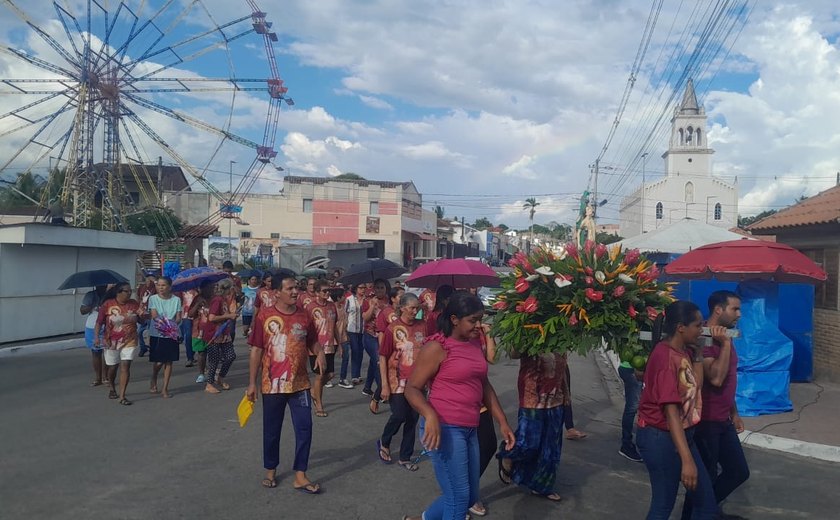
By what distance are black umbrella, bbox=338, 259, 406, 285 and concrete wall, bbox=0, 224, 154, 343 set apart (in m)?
6.92

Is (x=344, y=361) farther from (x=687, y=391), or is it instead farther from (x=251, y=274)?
(x=687, y=391)

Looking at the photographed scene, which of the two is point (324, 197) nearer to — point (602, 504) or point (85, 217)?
point (85, 217)

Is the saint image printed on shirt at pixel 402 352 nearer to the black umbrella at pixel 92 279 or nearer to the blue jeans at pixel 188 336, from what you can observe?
the black umbrella at pixel 92 279

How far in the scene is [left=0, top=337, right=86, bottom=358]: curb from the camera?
1198 centimetres

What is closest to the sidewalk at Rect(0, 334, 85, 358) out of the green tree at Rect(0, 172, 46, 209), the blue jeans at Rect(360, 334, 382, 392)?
the blue jeans at Rect(360, 334, 382, 392)

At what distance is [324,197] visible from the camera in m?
48.5

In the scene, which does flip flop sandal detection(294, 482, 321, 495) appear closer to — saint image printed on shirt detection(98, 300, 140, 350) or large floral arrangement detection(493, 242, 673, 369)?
large floral arrangement detection(493, 242, 673, 369)

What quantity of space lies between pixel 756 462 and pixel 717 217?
63.7 meters

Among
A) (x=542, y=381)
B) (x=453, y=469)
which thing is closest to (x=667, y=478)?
(x=453, y=469)

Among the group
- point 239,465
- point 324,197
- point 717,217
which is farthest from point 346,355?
point 717,217

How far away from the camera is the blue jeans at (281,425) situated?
17.0 ft

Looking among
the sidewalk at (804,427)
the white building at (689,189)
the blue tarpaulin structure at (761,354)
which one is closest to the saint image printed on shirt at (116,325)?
the sidewalk at (804,427)

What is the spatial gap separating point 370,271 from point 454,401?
6232 mm

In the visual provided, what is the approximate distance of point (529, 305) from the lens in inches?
183
